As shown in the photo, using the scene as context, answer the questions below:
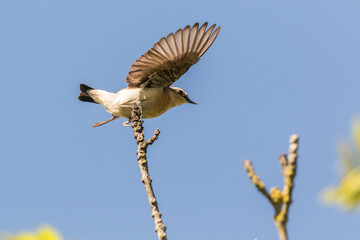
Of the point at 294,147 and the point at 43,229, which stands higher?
the point at 294,147

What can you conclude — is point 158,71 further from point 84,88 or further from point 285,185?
point 285,185

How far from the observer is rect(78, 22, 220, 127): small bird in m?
6.54

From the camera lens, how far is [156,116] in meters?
6.82

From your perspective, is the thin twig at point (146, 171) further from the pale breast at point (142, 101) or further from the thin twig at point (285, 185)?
the pale breast at point (142, 101)

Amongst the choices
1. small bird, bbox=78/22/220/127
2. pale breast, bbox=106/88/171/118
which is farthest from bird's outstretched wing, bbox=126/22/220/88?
pale breast, bbox=106/88/171/118

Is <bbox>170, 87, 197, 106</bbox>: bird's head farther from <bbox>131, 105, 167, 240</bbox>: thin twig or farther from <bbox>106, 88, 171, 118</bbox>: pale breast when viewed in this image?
<bbox>131, 105, 167, 240</bbox>: thin twig

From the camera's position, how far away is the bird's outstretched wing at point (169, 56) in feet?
21.7

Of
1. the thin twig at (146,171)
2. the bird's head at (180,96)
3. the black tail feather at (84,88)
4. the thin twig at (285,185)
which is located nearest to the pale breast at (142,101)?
the bird's head at (180,96)

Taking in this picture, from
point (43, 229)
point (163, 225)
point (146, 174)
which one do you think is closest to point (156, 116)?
point (146, 174)

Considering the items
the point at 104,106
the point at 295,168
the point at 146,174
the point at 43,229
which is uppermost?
the point at 104,106

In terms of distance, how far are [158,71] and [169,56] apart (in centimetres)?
29

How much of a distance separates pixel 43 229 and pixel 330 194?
0.49 metres

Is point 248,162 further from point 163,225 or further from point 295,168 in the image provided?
point 163,225

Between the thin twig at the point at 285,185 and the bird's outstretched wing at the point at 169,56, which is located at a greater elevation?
the bird's outstretched wing at the point at 169,56
